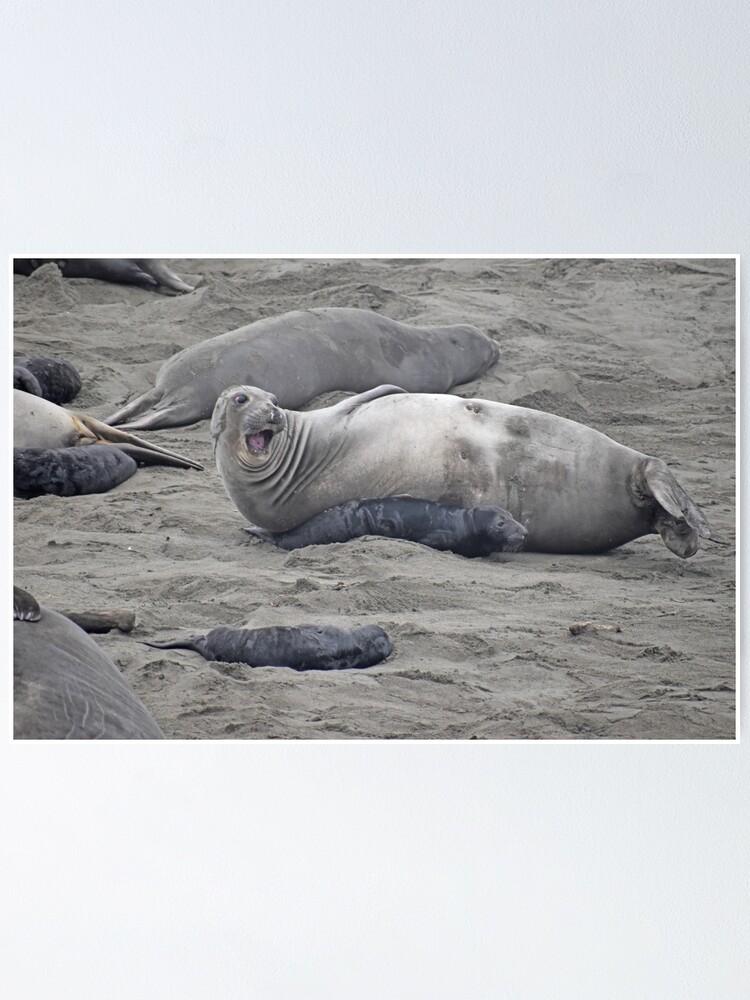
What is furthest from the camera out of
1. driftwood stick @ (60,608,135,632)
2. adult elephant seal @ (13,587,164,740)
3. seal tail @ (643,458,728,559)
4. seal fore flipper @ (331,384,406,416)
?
seal fore flipper @ (331,384,406,416)

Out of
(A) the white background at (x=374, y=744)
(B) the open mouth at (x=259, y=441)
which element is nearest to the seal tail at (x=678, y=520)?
(A) the white background at (x=374, y=744)

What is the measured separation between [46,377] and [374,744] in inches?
46.1

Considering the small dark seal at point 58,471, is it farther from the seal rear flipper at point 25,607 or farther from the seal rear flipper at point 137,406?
the seal rear flipper at point 25,607

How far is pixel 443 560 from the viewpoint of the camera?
283 centimetres

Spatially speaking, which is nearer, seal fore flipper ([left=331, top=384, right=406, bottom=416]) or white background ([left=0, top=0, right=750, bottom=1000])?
white background ([left=0, top=0, right=750, bottom=1000])

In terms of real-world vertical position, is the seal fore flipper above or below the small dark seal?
above

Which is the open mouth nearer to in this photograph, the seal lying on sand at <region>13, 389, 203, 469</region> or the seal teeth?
the seal teeth

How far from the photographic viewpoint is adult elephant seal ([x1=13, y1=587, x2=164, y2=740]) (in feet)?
8.67

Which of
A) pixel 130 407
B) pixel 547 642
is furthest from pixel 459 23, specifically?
pixel 547 642

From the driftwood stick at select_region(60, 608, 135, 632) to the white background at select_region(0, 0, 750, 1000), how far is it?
0.23 metres

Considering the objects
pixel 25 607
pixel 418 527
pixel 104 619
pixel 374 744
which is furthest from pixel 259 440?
pixel 374 744

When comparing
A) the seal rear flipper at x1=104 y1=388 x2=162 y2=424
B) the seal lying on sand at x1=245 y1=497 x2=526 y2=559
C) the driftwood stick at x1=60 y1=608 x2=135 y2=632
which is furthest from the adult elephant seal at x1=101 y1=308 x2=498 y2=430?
the driftwood stick at x1=60 y1=608 x2=135 y2=632

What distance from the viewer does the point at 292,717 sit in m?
2.75

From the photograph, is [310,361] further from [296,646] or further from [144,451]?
[296,646]
